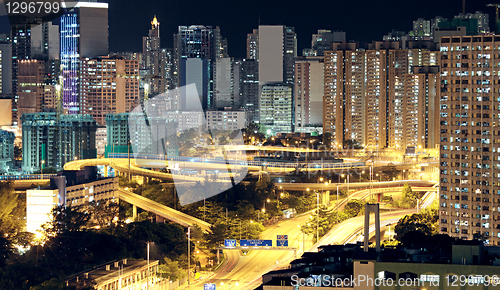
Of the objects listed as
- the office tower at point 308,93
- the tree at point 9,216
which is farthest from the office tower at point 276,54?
the tree at point 9,216

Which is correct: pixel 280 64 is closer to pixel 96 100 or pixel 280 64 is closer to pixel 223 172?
pixel 96 100

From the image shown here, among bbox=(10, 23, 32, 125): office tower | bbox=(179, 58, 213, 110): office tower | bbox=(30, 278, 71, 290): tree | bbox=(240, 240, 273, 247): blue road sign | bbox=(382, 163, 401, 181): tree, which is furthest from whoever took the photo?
bbox=(179, 58, 213, 110): office tower

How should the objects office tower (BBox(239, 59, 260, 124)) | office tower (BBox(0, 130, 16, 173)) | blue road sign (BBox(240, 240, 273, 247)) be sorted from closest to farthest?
blue road sign (BBox(240, 240, 273, 247)) < office tower (BBox(0, 130, 16, 173)) < office tower (BBox(239, 59, 260, 124))

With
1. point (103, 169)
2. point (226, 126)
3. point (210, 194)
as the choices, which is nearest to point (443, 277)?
point (210, 194)

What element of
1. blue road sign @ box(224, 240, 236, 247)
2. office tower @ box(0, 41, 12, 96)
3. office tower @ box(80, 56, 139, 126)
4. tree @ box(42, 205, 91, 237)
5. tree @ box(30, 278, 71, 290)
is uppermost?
office tower @ box(0, 41, 12, 96)

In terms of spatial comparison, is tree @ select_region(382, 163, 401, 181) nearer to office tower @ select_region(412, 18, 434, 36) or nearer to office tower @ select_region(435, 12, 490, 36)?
office tower @ select_region(435, 12, 490, 36)

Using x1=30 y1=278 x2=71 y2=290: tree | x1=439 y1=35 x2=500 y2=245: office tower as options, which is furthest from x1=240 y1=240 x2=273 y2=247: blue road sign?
x1=30 y1=278 x2=71 y2=290: tree

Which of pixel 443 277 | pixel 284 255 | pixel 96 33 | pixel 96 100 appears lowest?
pixel 284 255
